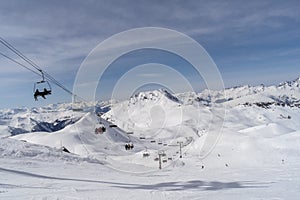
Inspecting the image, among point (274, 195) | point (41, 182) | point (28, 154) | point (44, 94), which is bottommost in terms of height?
point (274, 195)

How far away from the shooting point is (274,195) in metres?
22.3

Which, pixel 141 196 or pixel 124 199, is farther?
pixel 141 196

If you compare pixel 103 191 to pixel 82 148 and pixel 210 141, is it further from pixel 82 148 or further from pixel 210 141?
pixel 82 148

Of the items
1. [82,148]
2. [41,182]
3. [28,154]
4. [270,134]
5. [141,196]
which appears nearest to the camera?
[141,196]

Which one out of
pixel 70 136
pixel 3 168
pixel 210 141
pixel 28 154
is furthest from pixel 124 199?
pixel 70 136

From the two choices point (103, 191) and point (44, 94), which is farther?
point (44, 94)

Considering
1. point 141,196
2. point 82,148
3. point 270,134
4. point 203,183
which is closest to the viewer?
point 141,196

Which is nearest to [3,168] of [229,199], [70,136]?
[229,199]

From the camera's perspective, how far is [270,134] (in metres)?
108

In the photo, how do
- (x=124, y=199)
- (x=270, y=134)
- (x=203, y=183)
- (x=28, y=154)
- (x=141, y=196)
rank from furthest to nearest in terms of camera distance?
(x=270, y=134), (x=28, y=154), (x=203, y=183), (x=141, y=196), (x=124, y=199)

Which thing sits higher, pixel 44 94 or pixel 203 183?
pixel 44 94

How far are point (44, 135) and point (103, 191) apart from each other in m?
150

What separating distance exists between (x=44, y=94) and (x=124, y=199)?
11274 millimetres

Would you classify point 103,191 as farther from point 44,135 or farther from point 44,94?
point 44,135
